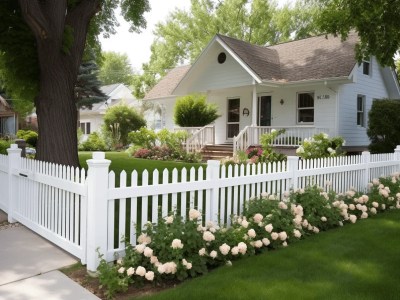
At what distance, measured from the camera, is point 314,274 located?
172 inches

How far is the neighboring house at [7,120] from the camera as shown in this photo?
35906 mm

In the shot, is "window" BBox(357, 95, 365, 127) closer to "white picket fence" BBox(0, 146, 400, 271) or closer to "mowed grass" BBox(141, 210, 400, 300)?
"white picket fence" BBox(0, 146, 400, 271)

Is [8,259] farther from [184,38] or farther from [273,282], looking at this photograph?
[184,38]

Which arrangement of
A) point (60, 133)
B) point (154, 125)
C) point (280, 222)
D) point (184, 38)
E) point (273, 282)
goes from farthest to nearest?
1. point (184, 38)
2. point (154, 125)
3. point (60, 133)
4. point (280, 222)
5. point (273, 282)

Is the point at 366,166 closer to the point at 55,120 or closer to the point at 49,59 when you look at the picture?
the point at 55,120

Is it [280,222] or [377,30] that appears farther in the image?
[377,30]

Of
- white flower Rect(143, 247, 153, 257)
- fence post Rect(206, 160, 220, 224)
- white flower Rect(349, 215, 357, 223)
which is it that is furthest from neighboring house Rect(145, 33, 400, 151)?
white flower Rect(143, 247, 153, 257)

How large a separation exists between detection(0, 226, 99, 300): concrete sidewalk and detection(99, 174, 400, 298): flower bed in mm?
441

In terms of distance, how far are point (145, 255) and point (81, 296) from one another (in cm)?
74

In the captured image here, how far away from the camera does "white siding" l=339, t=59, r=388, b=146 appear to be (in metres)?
16.8

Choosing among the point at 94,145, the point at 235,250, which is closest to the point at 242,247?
the point at 235,250

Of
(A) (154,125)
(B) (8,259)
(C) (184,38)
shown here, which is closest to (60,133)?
(B) (8,259)

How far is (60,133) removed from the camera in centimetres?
758

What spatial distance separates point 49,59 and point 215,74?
40.4ft
